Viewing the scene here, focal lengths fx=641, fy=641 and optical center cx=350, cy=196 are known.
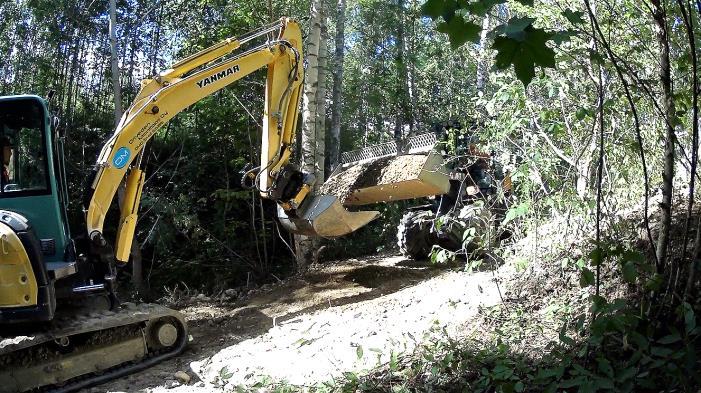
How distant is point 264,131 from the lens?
7.70m

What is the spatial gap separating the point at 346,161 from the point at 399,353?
20.6 feet

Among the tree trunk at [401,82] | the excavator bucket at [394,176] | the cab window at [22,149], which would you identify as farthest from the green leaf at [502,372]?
the tree trunk at [401,82]

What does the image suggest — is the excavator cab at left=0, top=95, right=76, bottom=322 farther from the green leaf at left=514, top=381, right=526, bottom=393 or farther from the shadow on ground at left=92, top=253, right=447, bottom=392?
the green leaf at left=514, top=381, right=526, bottom=393

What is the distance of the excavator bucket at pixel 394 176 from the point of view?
8.45 metres

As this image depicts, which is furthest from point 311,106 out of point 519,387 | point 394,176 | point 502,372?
point 519,387

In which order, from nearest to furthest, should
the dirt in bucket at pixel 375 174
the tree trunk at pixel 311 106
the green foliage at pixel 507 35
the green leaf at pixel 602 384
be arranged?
the green foliage at pixel 507 35 < the green leaf at pixel 602 384 < the dirt in bucket at pixel 375 174 < the tree trunk at pixel 311 106

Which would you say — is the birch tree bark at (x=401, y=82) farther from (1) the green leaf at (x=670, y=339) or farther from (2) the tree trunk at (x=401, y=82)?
(1) the green leaf at (x=670, y=339)

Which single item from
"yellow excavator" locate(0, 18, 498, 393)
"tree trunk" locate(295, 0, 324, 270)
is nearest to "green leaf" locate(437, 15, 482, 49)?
"yellow excavator" locate(0, 18, 498, 393)

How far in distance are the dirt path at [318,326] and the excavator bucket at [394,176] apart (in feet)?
3.50

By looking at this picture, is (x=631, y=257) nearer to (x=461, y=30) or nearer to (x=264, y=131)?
(x=461, y=30)

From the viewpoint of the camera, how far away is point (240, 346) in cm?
649

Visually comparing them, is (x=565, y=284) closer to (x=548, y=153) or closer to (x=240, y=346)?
(x=548, y=153)

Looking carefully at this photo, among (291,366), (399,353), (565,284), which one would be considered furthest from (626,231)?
(291,366)

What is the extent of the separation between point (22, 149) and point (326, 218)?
328 centimetres
